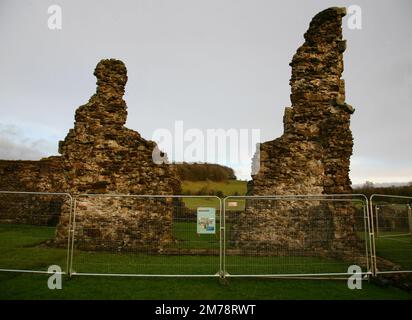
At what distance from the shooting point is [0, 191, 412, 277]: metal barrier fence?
7457 millimetres

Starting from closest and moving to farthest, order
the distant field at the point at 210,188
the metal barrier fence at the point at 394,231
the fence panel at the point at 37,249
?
the fence panel at the point at 37,249 < the metal barrier fence at the point at 394,231 < the distant field at the point at 210,188

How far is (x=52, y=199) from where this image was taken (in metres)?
19.0

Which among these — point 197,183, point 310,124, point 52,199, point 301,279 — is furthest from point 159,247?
point 197,183

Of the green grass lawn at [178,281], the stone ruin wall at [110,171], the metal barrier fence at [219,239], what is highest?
the stone ruin wall at [110,171]

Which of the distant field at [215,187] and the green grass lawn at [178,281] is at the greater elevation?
the distant field at [215,187]

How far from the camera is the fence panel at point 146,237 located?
756 centimetres

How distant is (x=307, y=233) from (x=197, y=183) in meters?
21.4

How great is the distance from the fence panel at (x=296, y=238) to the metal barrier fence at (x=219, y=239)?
0.08 feet

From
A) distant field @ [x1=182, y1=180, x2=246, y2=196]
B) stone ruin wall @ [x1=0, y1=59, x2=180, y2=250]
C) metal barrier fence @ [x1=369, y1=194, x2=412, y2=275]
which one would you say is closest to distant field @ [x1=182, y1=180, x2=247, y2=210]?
distant field @ [x1=182, y1=180, x2=246, y2=196]

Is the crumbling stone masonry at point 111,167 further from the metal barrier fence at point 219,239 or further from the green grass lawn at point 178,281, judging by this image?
the green grass lawn at point 178,281

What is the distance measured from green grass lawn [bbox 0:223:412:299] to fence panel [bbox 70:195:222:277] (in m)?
0.03

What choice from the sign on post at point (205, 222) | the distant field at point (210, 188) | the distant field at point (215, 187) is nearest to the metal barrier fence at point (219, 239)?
the sign on post at point (205, 222)

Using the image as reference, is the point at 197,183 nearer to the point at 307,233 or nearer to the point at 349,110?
the point at 349,110

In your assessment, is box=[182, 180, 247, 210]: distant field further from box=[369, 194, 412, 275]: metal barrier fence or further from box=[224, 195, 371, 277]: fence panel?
box=[369, 194, 412, 275]: metal barrier fence
